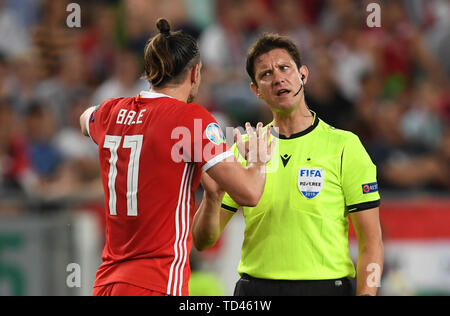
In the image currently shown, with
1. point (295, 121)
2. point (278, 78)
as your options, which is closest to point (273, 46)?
point (278, 78)

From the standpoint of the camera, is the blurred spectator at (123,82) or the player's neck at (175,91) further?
the blurred spectator at (123,82)

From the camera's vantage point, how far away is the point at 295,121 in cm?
414

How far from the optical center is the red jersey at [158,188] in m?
3.40

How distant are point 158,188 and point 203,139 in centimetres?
30

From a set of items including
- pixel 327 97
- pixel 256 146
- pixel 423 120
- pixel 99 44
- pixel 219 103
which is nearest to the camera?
pixel 256 146

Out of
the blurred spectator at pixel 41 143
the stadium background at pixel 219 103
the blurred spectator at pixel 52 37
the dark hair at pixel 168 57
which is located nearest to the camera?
the dark hair at pixel 168 57

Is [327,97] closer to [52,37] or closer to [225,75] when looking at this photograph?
[225,75]

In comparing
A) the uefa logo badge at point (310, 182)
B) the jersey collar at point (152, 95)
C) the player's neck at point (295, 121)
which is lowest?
the uefa logo badge at point (310, 182)

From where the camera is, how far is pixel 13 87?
9.40 m

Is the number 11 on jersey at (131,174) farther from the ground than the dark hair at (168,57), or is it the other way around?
the dark hair at (168,57)

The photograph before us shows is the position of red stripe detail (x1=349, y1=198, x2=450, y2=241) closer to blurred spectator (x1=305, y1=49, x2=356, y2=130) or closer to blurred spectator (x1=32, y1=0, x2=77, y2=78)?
blurred spectator (x1=305, y1=49, x2=356, y2=130)

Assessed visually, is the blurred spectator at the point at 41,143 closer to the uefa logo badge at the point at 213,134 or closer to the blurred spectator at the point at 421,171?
the blurred spectator at the point at 421,171

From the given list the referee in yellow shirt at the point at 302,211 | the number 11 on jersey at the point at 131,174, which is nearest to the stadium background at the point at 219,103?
the referee in yellow shirt at the point at 302,211
